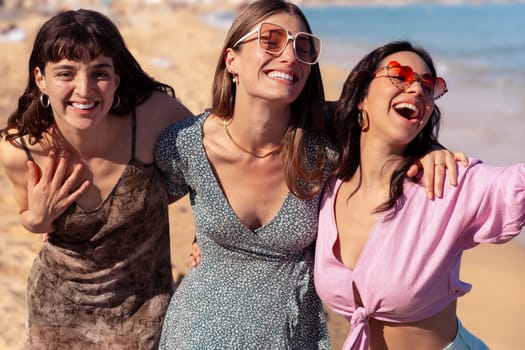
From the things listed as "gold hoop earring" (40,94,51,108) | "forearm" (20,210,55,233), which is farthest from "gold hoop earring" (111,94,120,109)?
"forearm" (20,210,55,233)

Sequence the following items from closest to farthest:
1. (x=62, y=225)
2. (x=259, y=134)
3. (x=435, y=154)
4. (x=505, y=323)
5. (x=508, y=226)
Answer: (x=508, y=226) < (x=435, y=154) < (x=259, y=134) < (x=62, y=225) < (x=505, y=323)

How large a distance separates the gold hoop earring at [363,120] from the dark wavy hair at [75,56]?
1.05 meters

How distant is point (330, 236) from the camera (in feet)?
9.82

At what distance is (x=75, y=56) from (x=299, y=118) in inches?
40.1

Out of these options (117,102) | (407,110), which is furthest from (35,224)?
(407,110)

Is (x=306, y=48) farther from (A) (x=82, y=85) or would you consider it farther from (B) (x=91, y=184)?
(B) (x=91, y=184)

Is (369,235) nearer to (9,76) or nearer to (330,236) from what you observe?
(330,236)

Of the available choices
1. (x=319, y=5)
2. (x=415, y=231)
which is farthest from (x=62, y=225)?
(x=319, y=5)

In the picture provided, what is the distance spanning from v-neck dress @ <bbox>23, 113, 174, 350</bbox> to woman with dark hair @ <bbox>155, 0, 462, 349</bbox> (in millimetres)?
310

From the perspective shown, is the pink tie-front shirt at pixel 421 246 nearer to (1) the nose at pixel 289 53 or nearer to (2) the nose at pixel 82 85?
(1) the nose at pixel 289 53

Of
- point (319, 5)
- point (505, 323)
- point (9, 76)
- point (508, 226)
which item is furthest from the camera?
point (319, 5)

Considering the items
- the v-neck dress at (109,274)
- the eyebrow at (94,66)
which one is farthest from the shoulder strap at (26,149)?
the eyebrow at (94,66)

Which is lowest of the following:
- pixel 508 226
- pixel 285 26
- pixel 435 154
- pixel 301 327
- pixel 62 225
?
pixel 301 327

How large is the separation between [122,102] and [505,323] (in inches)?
131
